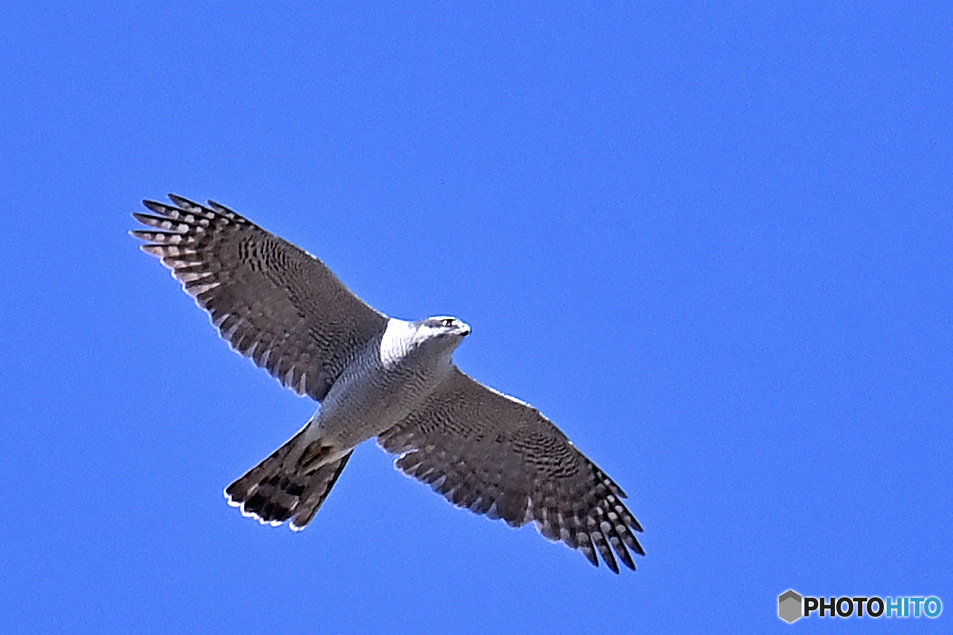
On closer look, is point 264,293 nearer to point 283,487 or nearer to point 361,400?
point 361,400

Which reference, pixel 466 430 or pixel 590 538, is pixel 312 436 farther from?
pixel 590 538

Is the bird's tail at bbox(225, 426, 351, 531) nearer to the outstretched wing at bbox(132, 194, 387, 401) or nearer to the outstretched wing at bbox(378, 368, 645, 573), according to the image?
the outstretched wing at bbox(132, 194, 387, 401)

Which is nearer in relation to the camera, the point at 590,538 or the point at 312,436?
the point at 312,436

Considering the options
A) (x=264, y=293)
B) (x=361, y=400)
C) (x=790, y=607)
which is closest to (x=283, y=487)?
(x=361, y=400)

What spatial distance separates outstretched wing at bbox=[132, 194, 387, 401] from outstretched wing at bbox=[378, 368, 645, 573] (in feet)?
3.90

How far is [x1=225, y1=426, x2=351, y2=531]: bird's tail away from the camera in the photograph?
16828 mm

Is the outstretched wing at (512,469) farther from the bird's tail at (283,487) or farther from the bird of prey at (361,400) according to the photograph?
the bird's tail at (283,487)

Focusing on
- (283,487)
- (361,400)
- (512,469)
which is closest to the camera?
(361,400)

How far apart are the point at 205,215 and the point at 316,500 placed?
3.28 metres

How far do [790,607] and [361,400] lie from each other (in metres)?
5.52

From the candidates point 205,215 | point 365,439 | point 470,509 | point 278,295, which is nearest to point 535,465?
point 470,509

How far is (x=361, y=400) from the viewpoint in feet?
53.1

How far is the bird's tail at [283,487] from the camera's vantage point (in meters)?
16.8

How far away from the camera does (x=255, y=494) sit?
55.5ft
